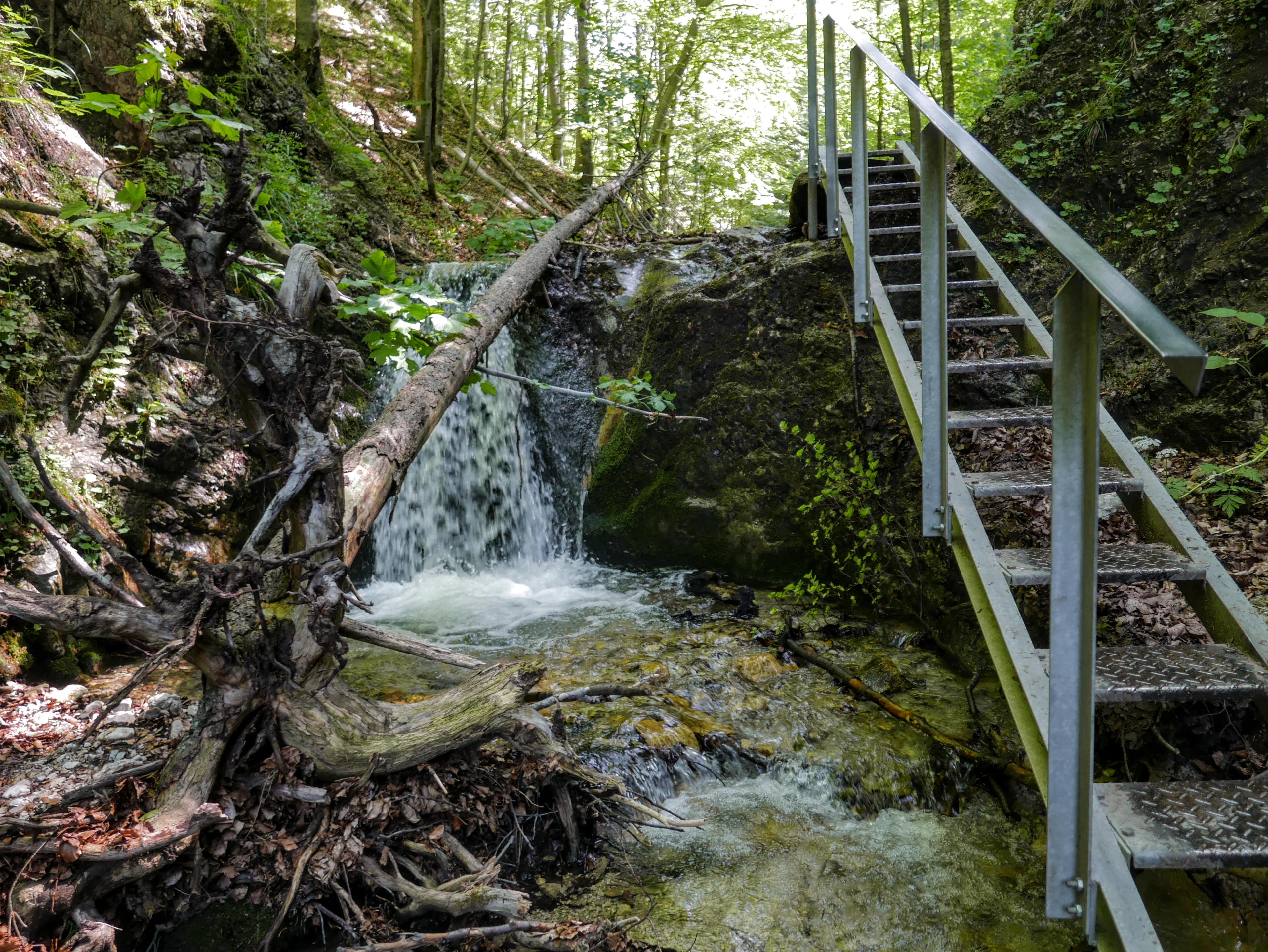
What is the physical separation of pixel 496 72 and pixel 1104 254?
14.1 metres

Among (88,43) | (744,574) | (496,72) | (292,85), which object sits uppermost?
(496,72)

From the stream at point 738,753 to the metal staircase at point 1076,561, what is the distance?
96 centimetres

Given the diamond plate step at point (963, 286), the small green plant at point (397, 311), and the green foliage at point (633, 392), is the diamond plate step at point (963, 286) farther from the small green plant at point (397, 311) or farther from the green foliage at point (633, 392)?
the small green plant at point (397, 311)

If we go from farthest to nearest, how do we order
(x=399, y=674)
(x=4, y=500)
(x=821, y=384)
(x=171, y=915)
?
(x=821, y=384) → (x=399, y=674) → (x=4, y=500) → (x=171, y=915)

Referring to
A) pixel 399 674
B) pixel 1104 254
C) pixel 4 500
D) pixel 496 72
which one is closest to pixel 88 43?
pixel 4 500

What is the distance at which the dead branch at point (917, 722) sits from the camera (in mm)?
3107

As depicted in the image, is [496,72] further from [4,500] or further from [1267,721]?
[1267,721]

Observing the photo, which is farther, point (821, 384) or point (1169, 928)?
point (821, 384)

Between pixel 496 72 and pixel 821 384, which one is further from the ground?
pixel 496 72

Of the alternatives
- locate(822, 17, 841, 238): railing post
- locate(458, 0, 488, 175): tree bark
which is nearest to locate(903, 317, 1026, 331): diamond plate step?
locate(822, 17, 841, 238): railing post

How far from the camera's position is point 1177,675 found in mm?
2014

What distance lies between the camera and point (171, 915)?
87.7 inches

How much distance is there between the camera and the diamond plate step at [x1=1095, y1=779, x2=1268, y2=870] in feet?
5.24

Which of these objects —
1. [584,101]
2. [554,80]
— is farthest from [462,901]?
[554,80]
